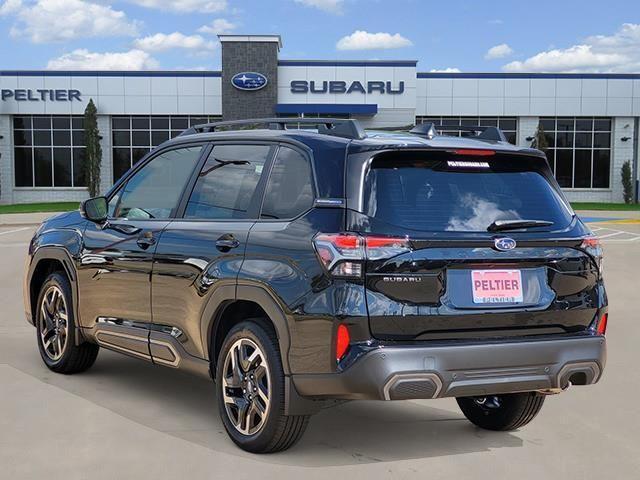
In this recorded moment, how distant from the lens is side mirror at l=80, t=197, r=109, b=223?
645 cm

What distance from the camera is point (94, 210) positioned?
21.2 feet

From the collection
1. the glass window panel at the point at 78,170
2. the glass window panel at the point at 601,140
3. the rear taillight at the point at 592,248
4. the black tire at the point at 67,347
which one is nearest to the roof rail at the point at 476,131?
the rear taillight at the point at 592,248

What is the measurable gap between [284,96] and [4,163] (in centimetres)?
1557

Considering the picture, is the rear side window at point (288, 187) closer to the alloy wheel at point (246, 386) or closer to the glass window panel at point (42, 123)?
the alloy wheel at point (246, 386)

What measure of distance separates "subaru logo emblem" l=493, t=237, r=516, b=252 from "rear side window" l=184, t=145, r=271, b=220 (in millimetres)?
1432

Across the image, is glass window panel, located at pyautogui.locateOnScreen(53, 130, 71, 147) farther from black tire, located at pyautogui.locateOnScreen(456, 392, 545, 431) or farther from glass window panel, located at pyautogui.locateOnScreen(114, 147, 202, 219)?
black tire, located at pyautogui.locateOnScreen(456, 392, 545, 431)

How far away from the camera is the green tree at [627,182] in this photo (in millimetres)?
47938

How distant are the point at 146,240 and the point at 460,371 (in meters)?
2.38

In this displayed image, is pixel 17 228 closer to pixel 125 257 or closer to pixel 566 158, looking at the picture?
pixel 125 257

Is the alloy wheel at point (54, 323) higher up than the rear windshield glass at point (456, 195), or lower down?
lower down

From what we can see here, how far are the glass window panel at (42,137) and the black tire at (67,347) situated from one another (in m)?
43.2

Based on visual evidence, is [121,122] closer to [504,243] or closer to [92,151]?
[92,151]

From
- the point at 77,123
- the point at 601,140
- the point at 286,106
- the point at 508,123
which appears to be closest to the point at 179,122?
the point at 77,123

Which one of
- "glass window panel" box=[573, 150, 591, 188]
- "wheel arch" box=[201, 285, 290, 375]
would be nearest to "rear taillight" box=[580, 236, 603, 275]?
"wheel arch" box=[201, 285, 290, 375]
